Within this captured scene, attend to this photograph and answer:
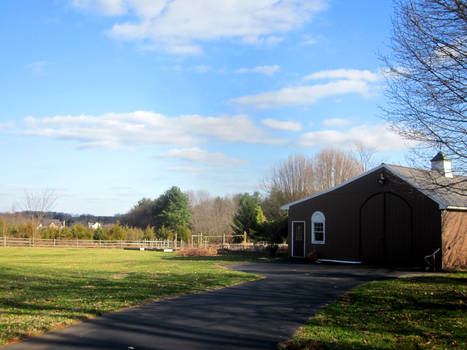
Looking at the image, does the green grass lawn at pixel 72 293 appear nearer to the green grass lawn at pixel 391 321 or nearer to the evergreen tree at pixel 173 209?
the green grass lawn at pixel 391 321

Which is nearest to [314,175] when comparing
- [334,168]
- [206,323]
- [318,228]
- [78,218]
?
[334,168]

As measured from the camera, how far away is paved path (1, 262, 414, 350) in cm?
633

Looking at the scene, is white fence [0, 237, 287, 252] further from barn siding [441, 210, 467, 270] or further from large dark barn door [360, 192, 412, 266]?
barn siding [441, 210, 467, 270]

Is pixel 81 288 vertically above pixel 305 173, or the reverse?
pixel 305 173

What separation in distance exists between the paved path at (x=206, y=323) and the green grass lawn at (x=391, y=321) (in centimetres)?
45

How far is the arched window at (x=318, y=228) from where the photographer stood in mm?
22891

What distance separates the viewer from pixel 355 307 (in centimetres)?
923

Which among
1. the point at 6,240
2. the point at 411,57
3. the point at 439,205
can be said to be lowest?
the point at 6,240

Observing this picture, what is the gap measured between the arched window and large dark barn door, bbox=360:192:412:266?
2355 mm

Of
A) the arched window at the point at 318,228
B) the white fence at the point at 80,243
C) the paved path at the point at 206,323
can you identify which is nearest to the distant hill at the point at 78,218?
the white fence at the point at 80,243

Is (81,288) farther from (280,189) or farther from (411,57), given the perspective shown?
(280,189)

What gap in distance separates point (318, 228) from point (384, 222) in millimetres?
4053

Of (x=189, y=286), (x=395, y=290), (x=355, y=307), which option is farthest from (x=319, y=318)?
(x=189, y=286)

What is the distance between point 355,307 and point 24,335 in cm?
660
